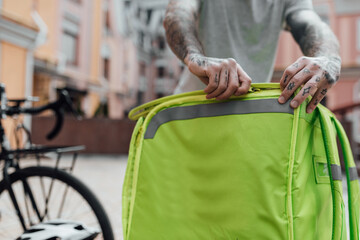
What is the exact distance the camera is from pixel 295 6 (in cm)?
133

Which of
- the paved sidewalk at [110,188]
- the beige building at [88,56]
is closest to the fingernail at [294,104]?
the paved sidewalk at [110,188]

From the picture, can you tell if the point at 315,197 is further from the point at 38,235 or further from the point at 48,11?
the point at 48,11

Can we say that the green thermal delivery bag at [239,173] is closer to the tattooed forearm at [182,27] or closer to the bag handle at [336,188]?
the bag handle at [336,188]

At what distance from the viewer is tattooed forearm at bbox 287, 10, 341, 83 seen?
96cm

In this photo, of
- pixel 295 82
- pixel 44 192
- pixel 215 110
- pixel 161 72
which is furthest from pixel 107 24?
pixel 295 82

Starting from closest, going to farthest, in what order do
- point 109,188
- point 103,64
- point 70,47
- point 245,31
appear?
point 245,31, point 109,188, point 70,47, point 103,64

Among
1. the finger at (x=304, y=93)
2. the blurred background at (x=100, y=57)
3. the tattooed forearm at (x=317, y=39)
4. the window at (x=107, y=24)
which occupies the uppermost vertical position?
the window at (x=107, y=24)

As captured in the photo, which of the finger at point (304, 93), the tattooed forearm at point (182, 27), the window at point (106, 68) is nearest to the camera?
the finger at point (304, 93)

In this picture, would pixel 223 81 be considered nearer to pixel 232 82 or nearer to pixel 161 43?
pixel 232 82

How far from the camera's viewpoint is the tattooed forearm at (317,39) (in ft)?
3.16

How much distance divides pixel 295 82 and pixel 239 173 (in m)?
0.26

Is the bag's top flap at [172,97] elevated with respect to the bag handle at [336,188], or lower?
elevated

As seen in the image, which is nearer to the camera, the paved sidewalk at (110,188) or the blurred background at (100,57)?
the paved sidewalk at (110,188)

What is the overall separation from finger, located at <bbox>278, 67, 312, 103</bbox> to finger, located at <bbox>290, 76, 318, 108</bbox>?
1 centimetres
